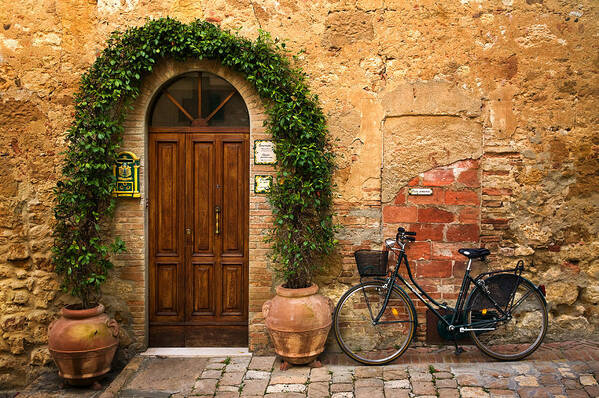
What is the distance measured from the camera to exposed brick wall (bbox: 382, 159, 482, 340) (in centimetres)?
482

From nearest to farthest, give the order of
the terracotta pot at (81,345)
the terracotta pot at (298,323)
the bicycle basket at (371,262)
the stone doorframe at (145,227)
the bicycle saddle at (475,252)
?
the terracotta pot at (81,345) < the terracotta pot at (298,323) < the bicycle saddle at (475,252) < the bicycle basket at (371,262) < the stone doorframe at (145,227)

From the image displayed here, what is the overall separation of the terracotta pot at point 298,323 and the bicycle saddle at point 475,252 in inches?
57.1

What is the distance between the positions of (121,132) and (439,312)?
147 inches

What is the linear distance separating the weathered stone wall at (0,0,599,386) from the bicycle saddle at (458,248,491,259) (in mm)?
285

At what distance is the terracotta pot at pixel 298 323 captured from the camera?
434 centimetres

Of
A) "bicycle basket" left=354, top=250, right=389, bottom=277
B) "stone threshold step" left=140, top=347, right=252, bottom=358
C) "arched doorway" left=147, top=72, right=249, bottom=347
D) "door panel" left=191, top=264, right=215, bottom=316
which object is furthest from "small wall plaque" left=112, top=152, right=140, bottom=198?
"bicycle basket" left=354, top=250, right=389, bottom=277

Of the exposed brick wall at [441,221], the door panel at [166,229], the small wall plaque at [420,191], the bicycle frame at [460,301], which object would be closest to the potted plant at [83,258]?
the door panel at [166,229]

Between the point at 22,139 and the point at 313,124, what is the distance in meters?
3.00

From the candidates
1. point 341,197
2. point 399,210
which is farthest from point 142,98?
point 399,210

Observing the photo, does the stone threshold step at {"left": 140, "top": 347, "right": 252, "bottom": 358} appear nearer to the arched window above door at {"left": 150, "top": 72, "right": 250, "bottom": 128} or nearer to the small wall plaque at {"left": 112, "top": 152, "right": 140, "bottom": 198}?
the small wall plaque at {"left": 112, "top": 152, "right": 140, "bottom": 198}

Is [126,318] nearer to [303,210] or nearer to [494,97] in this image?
[303,210]

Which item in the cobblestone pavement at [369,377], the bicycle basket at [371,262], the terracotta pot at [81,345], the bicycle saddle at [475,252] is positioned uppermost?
the bicycle saddle at [475,252]

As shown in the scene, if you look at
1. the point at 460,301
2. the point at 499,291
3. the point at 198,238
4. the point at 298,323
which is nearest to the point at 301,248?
the point at 298,323

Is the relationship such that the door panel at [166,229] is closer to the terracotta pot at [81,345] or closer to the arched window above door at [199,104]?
the arched window above door at [199,104]
